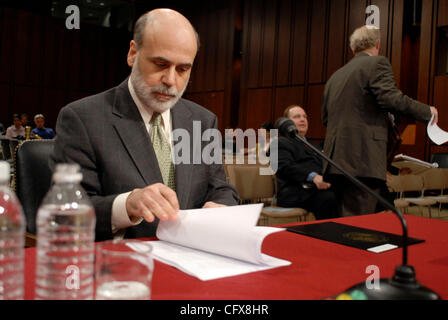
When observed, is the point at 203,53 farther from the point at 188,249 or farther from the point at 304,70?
the point at 188,249

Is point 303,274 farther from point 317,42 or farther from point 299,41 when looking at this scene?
point 299,41

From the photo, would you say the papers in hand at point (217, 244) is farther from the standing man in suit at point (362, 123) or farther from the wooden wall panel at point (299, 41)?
the wooden wall panel at point (299, 41)

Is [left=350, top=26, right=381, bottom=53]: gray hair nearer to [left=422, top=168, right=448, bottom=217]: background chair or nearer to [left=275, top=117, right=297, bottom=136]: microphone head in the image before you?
[left=275, top=117, right=297, bottom=136]: microphone head

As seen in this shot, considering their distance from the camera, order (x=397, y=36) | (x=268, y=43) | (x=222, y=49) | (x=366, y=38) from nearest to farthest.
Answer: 1. (x=366, y=38)
2. (x=397, y=36)
3. (x=268, y=43)
4. (x=222, y=49)

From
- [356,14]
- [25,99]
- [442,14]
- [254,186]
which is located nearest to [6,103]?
[25,99]

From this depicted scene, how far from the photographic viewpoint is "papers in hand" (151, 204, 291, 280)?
39.1 inches

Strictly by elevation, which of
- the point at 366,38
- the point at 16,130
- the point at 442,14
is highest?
the point at 442,14

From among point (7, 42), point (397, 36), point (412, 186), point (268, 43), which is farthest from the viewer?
point (7, 42)

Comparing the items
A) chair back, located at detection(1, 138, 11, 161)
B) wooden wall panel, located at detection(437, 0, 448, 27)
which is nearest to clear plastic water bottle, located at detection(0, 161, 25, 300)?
chair back, located at detection(1, 138, 11, 161)

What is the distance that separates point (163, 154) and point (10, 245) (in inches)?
42.1

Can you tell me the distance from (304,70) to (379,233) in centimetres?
885

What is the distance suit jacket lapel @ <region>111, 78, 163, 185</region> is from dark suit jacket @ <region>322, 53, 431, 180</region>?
6.40 feet

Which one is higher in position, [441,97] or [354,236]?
[441,97]

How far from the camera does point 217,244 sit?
106cm
